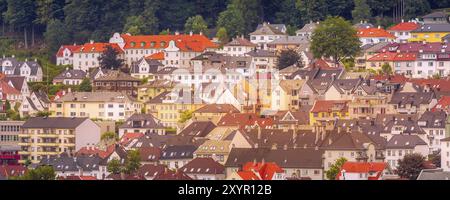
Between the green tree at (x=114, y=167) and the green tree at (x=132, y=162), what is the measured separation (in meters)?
0.20

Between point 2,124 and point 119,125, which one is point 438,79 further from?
point 2,124

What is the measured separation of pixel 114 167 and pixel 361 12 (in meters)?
25.7

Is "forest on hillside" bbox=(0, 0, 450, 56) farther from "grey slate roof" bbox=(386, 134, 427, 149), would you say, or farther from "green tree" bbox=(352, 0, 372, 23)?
"grey slate roof" bbox=(386, 134, 427, 149)

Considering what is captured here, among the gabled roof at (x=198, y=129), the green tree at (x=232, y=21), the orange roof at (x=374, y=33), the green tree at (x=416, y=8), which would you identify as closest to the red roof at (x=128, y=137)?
the gabled roof at (x=198, y=129)

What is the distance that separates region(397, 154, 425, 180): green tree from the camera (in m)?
35.0

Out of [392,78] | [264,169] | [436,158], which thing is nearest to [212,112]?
[392,78]

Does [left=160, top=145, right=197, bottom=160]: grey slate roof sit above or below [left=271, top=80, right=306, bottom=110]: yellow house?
below

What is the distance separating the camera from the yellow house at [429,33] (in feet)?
199

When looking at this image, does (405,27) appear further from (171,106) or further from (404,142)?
(404,142)

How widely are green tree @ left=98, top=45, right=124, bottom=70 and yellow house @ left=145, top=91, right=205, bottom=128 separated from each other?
22.7 feet

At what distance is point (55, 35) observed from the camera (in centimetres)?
6412

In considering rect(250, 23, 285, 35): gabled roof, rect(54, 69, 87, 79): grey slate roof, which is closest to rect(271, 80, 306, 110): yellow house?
rect(250, 23, 285, 35): gabled roof
